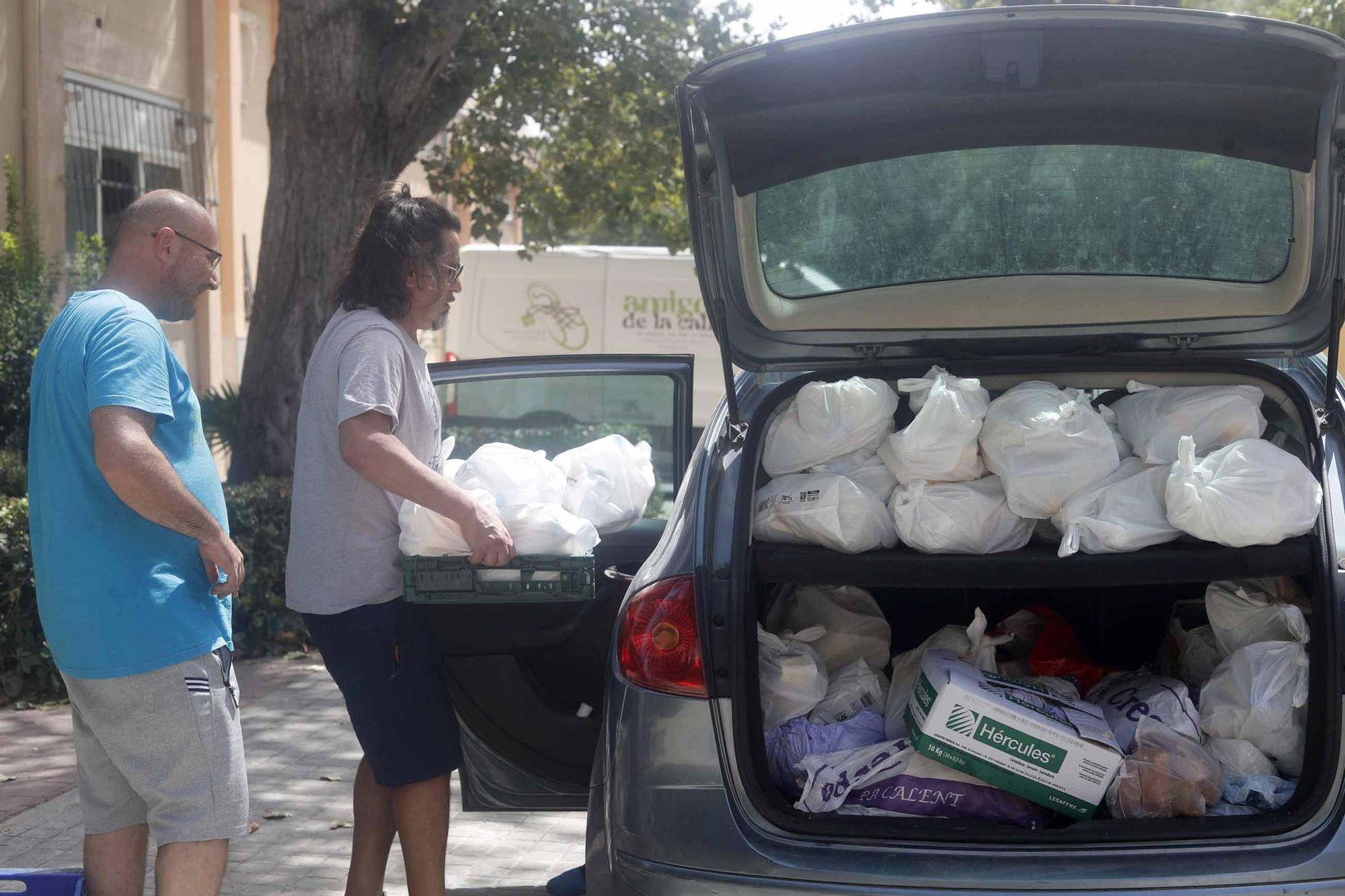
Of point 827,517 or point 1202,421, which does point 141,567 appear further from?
point 1202,421

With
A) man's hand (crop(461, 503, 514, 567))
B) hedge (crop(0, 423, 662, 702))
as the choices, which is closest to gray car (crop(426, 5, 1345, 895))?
man's hand (crop(461, 503, 514, 567))

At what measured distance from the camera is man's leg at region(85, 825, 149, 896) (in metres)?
3.14

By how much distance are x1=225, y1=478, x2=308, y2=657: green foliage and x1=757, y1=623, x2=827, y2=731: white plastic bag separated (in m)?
4.35

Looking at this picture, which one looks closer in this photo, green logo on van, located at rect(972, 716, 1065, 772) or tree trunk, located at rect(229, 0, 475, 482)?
green logo on van, located at rect(972, 716, 1065, 772)

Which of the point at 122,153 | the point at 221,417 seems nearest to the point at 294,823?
the point at 221,417

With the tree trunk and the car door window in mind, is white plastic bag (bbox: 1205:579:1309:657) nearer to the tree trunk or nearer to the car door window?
the car door window

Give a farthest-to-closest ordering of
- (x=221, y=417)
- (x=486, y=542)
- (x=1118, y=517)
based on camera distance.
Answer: (x=221, y=417) → (x=486, y=542) → (x=1118, y=517)

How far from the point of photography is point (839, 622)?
3336 millimetres

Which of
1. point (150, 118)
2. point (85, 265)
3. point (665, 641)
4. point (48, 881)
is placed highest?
point (150, 118)

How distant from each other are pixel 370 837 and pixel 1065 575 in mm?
1885

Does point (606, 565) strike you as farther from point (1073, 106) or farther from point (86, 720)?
point (1073, 106)

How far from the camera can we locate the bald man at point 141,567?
2.87 metres

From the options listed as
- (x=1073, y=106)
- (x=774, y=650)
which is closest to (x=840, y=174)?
(x=1073, y=106)

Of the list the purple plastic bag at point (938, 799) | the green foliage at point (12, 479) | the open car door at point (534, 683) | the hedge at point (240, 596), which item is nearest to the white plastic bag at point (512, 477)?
the open car door at point (534, 683)
